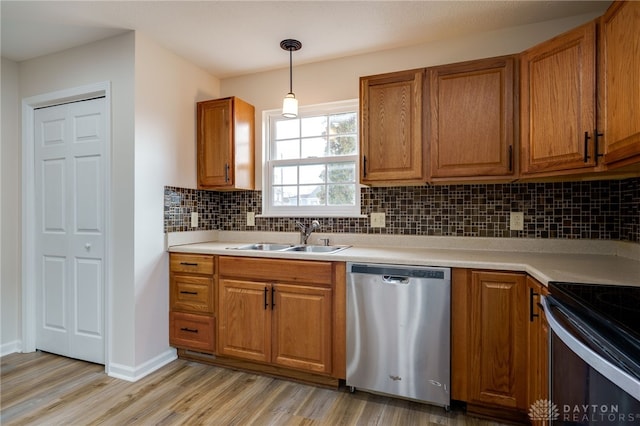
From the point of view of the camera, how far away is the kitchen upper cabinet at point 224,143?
2797 mm

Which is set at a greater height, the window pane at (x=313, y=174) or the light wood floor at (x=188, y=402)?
the window pane at (x=313, y=174)

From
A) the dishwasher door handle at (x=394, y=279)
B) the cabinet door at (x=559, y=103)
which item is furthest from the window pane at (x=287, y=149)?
the cabinet door at (x=559, y=103)

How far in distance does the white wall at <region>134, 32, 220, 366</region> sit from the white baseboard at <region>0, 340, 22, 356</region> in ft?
4.50

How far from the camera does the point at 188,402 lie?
2.02 m

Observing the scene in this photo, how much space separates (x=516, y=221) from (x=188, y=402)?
251 centimetres

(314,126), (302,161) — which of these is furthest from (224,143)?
(314,126)

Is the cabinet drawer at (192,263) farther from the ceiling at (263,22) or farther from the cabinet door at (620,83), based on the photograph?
the cabinet door at (620,83)

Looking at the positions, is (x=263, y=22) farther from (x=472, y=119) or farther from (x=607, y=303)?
(x=607, y=303)

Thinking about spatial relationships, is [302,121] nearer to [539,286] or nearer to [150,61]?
[150,61]

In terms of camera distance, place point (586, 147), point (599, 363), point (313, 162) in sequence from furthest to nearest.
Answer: point (313, 162) < point (586, 147) < point (599, 363)

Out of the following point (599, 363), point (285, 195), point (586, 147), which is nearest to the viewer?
point (599, 363)

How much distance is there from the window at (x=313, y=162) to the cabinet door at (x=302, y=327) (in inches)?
33.8

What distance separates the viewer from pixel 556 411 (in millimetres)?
1208

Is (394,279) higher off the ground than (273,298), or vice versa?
(394,279)
